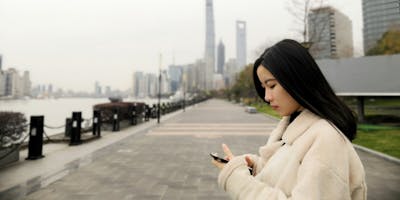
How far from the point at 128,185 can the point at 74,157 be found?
10.5ft

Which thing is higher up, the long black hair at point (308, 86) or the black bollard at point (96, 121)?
the long black hair at point (308, 86)

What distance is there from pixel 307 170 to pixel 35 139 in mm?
7849

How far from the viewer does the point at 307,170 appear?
103cm

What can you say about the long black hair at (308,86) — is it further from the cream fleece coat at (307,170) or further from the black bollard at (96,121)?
the black bollard at (96,121)

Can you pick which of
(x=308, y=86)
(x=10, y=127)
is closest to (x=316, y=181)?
(x=308, y=86)

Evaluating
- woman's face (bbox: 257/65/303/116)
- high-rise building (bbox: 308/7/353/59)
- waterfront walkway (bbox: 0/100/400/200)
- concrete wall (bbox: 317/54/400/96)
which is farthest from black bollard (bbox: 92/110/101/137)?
high-rise building (bbox: 308/7/353/59)

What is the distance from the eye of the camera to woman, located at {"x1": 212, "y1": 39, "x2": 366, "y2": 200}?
3.35 ft

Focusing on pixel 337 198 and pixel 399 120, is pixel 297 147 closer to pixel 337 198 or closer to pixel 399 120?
pixel 337 198

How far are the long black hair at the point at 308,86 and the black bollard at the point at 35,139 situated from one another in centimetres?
768

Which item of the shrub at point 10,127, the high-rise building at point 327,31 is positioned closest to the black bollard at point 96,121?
the shrub at point 10,127

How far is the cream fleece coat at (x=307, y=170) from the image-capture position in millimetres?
1011

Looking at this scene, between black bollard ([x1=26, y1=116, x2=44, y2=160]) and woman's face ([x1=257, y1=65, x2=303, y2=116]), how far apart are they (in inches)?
298

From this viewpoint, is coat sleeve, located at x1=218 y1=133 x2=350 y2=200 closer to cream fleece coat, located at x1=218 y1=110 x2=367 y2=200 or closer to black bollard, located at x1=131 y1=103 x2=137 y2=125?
cream fleece coat, located at x1=218 y1=110 x2=367 y2=200

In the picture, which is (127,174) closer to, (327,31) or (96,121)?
(96,121)
